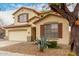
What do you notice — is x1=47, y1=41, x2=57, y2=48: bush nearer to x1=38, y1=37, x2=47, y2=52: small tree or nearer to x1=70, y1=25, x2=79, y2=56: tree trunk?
x1=38, y1=37, x2=47, y2=52: small tree

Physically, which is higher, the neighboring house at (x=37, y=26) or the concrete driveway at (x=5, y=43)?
the neighboring house at (x=37, y=26)

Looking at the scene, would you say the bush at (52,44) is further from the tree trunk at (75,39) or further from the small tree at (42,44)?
the tree trunk at (75,39)

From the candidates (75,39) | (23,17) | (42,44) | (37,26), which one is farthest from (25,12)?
(75,39)

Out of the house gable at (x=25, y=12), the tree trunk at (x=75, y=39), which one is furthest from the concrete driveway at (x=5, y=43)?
the tree trunk at (x=75, y=39)

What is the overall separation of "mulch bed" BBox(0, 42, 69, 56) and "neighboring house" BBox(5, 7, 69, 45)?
0.08 m

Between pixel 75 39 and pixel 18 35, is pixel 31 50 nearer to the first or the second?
pixel 18 35

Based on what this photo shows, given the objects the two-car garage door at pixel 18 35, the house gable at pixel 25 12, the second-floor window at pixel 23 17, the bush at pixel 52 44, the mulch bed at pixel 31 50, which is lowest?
the mulch bed at pixel 31 50

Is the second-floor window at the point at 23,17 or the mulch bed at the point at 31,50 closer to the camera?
the mulch bed at the point at 31,50

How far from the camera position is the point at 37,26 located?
10.6ft

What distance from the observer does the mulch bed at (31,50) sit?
3.17m

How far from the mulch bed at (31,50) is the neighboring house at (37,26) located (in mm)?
77

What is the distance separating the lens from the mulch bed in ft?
10.4

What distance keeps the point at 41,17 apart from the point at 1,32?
1.72 feet

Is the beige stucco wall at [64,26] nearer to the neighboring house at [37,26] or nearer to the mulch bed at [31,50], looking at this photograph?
the neighboring house at [37,26]
